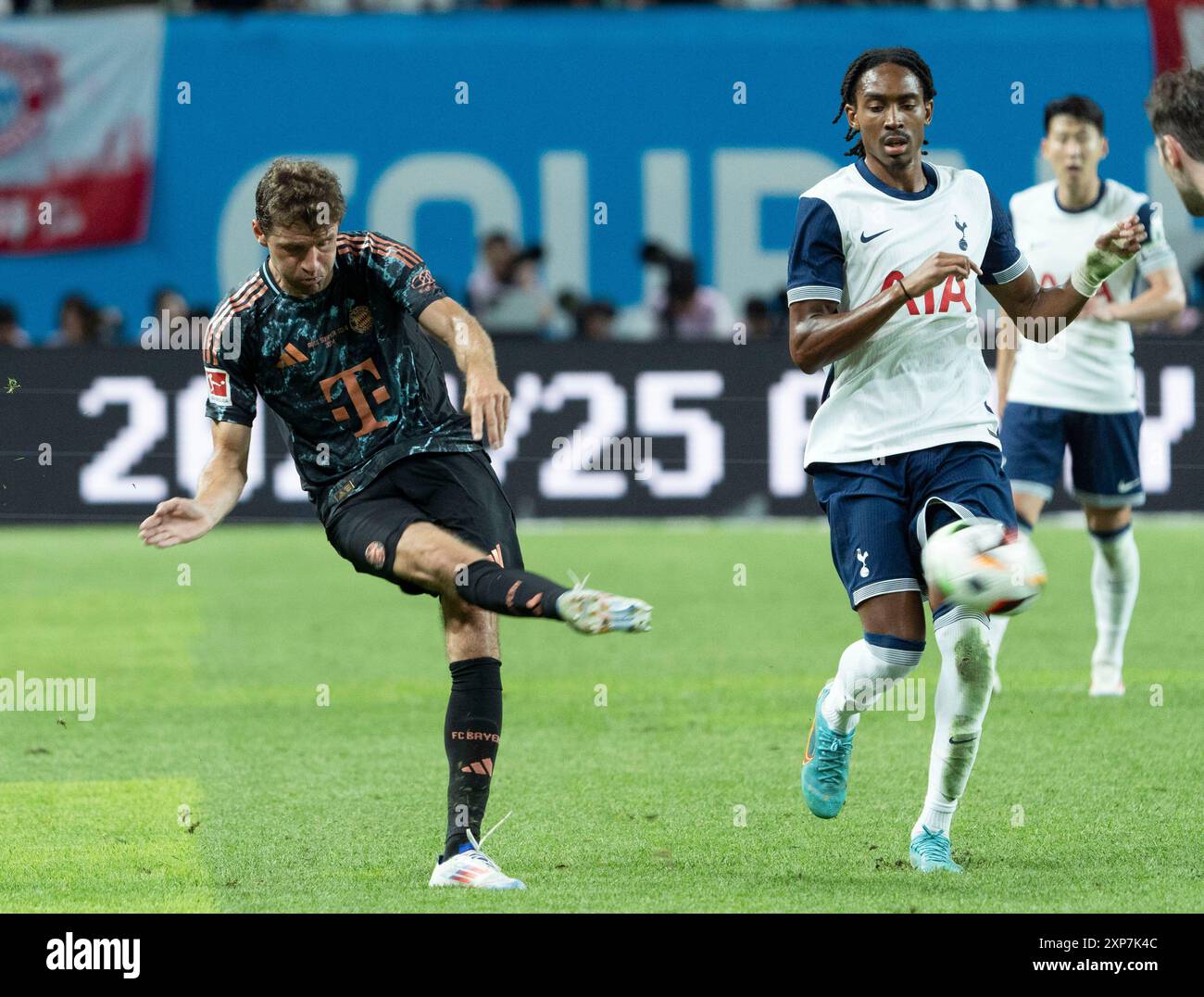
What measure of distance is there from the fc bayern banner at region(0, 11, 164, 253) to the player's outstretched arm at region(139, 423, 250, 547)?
13.1m

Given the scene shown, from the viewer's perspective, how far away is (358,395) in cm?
578

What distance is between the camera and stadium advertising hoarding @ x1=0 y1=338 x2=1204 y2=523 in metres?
14.0

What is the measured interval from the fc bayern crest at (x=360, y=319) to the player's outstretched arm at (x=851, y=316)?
1.23m

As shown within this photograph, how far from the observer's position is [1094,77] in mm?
18406

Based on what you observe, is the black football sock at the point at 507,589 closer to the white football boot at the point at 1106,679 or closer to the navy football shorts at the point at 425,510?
the navy football shorts at the point at 425,510

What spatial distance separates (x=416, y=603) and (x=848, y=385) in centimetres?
675

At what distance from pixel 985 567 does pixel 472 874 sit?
63.7 inches

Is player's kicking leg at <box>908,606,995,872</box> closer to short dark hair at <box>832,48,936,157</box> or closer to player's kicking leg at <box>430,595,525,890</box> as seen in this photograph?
player's kicking leg at <box>430,595,525,890</box>

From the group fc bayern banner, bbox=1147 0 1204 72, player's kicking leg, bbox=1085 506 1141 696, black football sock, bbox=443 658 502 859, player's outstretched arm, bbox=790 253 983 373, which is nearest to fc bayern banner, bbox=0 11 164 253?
fc bayern banner, bbox=1147 0 1204 72

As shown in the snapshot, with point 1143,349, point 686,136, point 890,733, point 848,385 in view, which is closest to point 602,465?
point 1143,349

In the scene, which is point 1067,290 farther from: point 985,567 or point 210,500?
point 210,500

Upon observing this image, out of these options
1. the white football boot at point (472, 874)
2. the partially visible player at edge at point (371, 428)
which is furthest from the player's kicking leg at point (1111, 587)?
the white football boot at point (472, 874)

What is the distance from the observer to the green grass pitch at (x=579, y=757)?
5508mm
